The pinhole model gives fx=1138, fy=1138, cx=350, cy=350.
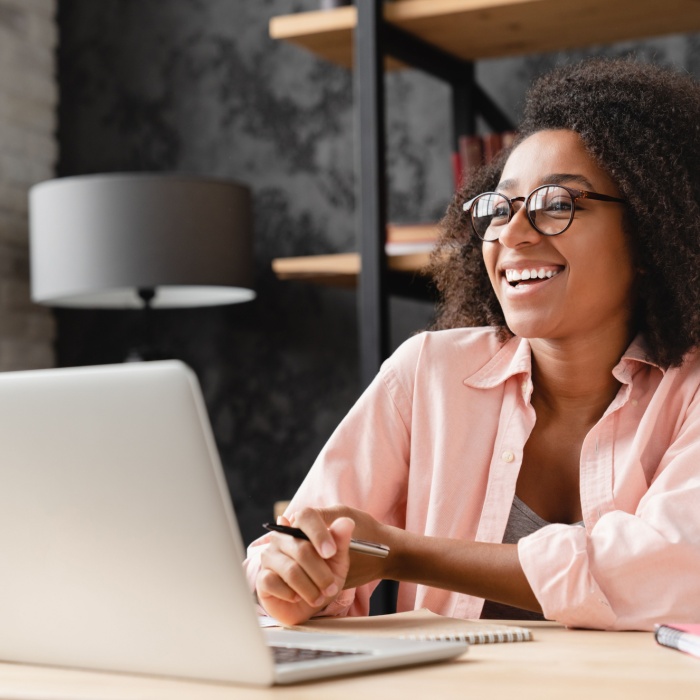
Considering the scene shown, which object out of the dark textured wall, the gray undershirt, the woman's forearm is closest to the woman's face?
the gray undershirt

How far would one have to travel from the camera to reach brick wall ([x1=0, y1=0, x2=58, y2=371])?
3.44 meters

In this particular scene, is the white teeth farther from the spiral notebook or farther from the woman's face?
the spiral notebook

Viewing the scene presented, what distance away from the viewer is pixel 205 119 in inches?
138

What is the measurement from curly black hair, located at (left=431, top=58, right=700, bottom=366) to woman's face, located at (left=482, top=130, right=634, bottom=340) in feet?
0.08

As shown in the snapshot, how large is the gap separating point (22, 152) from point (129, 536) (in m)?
3.00

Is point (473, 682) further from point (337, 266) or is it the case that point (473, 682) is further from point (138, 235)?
point (138, 235)

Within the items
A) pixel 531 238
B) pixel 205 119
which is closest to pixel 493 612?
pixel 531 238

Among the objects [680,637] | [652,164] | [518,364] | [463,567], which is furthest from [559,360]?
[680,637]

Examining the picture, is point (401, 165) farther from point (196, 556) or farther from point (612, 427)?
point (196, 556)

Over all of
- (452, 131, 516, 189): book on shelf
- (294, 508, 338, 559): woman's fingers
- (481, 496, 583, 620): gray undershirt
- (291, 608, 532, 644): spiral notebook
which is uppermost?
(452, 131, 516, 189): book on shelf

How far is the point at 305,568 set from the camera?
1143mm

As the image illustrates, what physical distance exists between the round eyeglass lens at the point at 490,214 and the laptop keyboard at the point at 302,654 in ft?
2.86

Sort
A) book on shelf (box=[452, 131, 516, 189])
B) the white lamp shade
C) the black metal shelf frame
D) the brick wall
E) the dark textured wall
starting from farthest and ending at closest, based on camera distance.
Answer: the brick wall, the dark textured wall, the white lamp shade, book on shelf (box=[452, 131, 516, 189]), the black metal shelf frame

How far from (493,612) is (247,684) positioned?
32.4 inches
